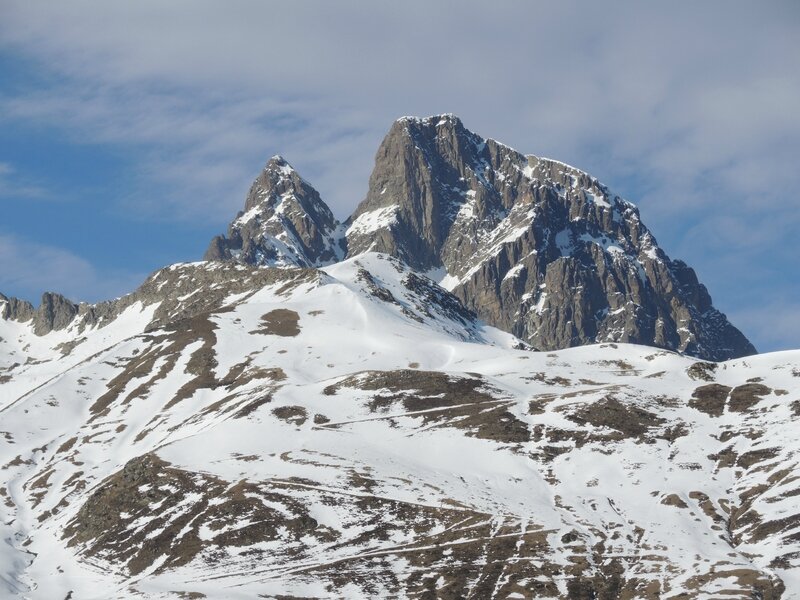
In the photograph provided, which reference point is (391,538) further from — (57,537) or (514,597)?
(57,537)

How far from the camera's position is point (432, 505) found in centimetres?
12469

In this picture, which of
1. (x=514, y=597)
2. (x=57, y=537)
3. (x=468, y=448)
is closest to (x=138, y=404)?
(x=57, y=537)

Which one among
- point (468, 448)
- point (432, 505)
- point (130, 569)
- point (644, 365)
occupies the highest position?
point (644, 365)

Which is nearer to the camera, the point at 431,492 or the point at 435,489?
the point at 431,492

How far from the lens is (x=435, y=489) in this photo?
129625mm

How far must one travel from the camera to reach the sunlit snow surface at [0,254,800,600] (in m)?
109

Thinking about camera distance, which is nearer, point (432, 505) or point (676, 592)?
point (676, 592)

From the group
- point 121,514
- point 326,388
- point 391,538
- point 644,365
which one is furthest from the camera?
point 644,365

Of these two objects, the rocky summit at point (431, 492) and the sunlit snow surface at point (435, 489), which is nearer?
the rocky summit at point (431, 492)

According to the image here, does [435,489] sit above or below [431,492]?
above

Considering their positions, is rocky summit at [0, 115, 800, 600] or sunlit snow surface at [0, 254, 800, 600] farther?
sunlit snow surface at [0, 254, 800, 600]

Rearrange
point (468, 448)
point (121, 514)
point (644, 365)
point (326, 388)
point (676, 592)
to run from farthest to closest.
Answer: point (644, 365) < point (326, 388) < point (468, 448) < point (121, 514) < point (676, 592)

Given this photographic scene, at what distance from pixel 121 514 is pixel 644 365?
3815 inches

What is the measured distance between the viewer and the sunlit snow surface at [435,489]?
109062mm
